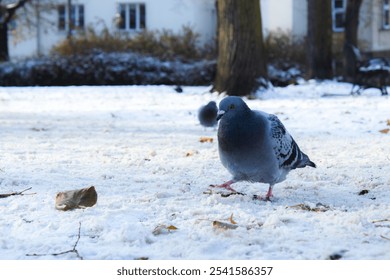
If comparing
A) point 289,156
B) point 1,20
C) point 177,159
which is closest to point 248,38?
point 177,159

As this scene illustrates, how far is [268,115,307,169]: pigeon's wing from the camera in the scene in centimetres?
340

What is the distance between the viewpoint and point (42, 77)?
63.1 ft

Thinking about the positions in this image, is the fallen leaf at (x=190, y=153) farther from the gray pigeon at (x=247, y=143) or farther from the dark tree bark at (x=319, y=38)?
the dark tree bark at (x=319, y=38)

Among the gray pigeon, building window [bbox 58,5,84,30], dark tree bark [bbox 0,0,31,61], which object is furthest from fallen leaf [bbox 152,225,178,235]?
building window [bbox 58,5,84,30]

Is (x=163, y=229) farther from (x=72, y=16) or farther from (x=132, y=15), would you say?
(x=72, y=16)

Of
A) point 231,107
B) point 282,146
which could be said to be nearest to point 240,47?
point 282,146

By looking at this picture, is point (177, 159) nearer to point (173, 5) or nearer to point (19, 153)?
point (19, 153)

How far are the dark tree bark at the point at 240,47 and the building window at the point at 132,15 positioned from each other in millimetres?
17657

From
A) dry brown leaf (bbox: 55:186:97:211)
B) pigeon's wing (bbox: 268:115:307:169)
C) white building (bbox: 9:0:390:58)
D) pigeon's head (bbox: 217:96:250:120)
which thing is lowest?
dry brown leaf (bbox: 55:186:97:211)

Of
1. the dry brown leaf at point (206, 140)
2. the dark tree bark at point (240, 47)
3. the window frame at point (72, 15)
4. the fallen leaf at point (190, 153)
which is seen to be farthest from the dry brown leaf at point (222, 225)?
the window frame at point (72, 15)

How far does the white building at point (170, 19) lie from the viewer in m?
27.2

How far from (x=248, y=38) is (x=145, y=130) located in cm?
500

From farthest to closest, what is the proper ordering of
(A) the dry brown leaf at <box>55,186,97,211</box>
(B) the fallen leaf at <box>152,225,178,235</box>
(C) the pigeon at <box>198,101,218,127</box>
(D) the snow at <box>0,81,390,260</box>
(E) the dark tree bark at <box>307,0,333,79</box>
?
(E) the dark tree bark at <box>307,0,333,79</box> < (C) the pigeon at <box>198,101,218,127</box> < (A) the dry brown leaf at <box>55,186,97,211</box> < (B) the fallen leaf at <box>152,225,178,235</box> < (D) the snow at <box>0,81,390,260</box>

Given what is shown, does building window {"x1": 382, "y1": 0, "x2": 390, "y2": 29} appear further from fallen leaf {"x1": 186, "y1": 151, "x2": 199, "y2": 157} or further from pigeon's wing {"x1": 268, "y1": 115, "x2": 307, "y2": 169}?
pigeon's wing {"x1": 268, "y1": 115, "x2": 307, "y2": 169}
